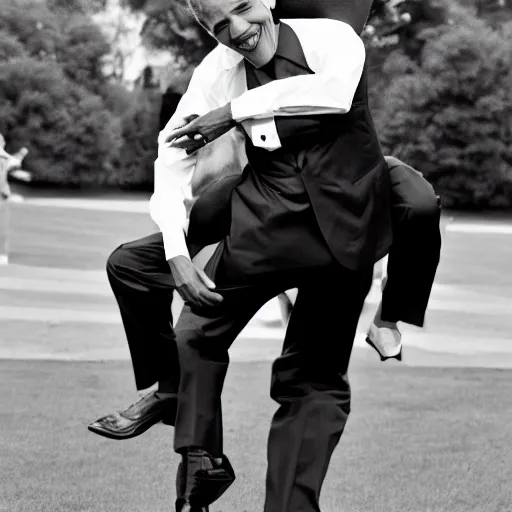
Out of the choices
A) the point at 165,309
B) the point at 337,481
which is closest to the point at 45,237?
the point at 337,481

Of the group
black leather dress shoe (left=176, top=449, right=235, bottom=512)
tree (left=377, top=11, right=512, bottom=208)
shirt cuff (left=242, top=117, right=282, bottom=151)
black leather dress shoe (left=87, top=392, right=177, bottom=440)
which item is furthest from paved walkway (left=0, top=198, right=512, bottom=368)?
tree (left=377, top=11, right=512, bottom=208)

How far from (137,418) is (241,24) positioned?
126 cm

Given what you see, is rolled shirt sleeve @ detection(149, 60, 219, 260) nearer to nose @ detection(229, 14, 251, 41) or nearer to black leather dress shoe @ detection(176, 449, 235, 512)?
nose @ detection(229, 14, 251, 41)

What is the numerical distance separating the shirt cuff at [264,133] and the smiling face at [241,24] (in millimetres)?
166

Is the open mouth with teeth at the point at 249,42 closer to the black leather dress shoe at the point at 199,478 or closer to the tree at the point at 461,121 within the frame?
the black leather dress shoe at the point at 199,478

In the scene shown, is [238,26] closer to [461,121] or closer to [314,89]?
[314,89]

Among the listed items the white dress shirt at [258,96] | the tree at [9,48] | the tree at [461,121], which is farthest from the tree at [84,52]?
the white dress shirt at [258,96]

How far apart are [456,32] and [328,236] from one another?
3278cm

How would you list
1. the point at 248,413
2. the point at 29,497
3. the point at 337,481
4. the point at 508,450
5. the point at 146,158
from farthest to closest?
1. the point at 146,158
2. the point at 248,413
3. the point at 508,450
4. the point at 337,481
5. the point at 29,497

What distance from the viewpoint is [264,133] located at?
3.07 meters

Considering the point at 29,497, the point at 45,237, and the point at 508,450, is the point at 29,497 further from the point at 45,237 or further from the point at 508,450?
the point at 45,237

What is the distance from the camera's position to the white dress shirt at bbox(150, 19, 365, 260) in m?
3.02

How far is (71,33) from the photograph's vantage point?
3878 centimetres

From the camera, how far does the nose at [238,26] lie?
119 inches
